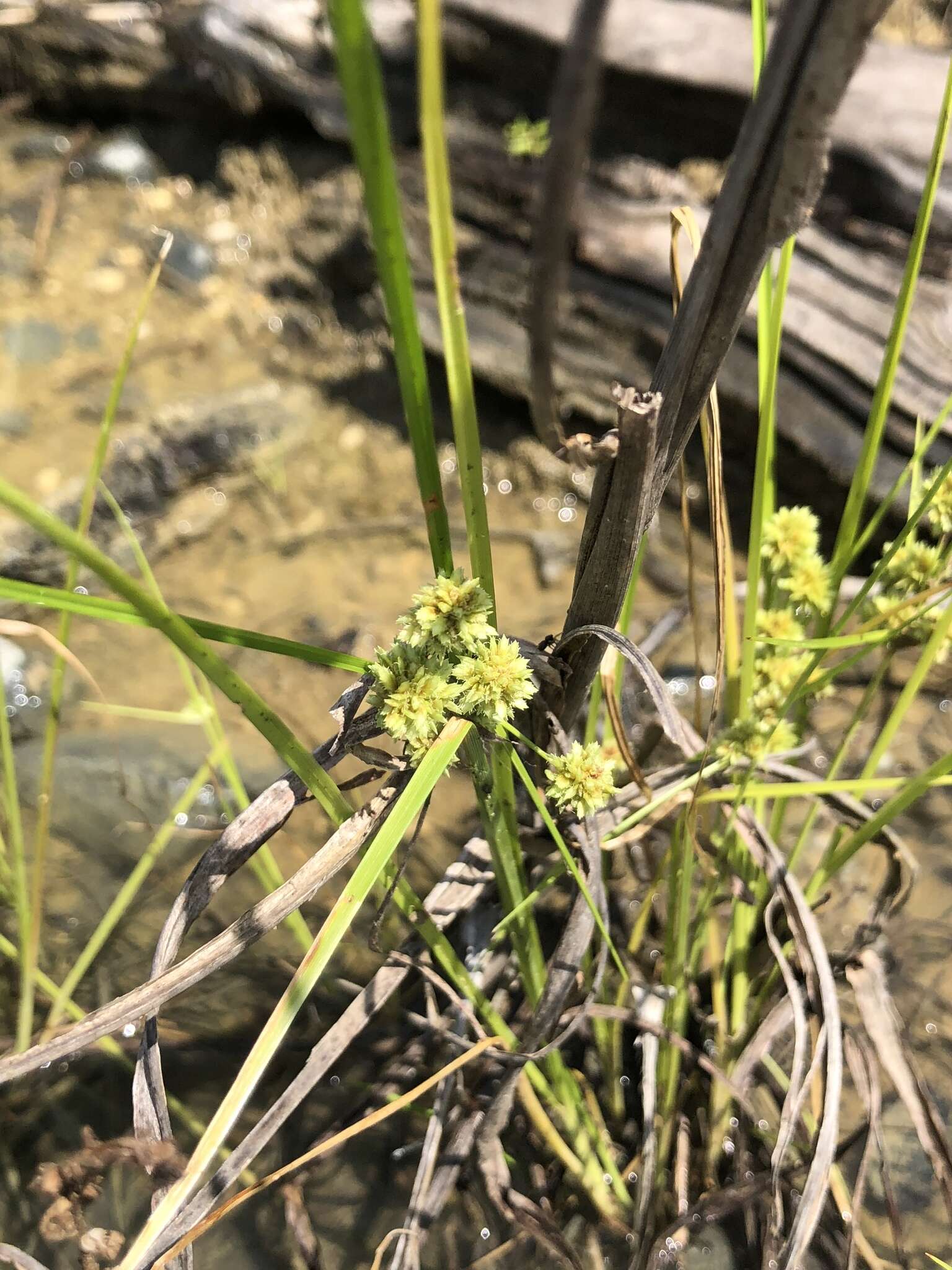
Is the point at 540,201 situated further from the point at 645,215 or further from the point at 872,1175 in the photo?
the point at 645,215

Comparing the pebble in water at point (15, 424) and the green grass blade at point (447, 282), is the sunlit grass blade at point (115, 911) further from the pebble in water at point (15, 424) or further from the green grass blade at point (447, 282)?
the pebble in water at point (15, 424)

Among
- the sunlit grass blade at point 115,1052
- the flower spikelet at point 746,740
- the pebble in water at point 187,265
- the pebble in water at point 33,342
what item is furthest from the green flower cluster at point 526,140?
the sunlit grass blade at point 115,1052

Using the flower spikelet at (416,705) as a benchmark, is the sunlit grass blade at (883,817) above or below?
below

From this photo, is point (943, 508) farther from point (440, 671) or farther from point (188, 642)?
point (188, 642)

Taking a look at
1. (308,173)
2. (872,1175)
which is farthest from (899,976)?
(308,173)

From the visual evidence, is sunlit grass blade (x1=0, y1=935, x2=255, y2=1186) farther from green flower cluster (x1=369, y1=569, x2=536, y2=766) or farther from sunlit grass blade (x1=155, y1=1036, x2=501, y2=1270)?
green flower cluster (x1=369, y1=569, x2=536, y2=766)
